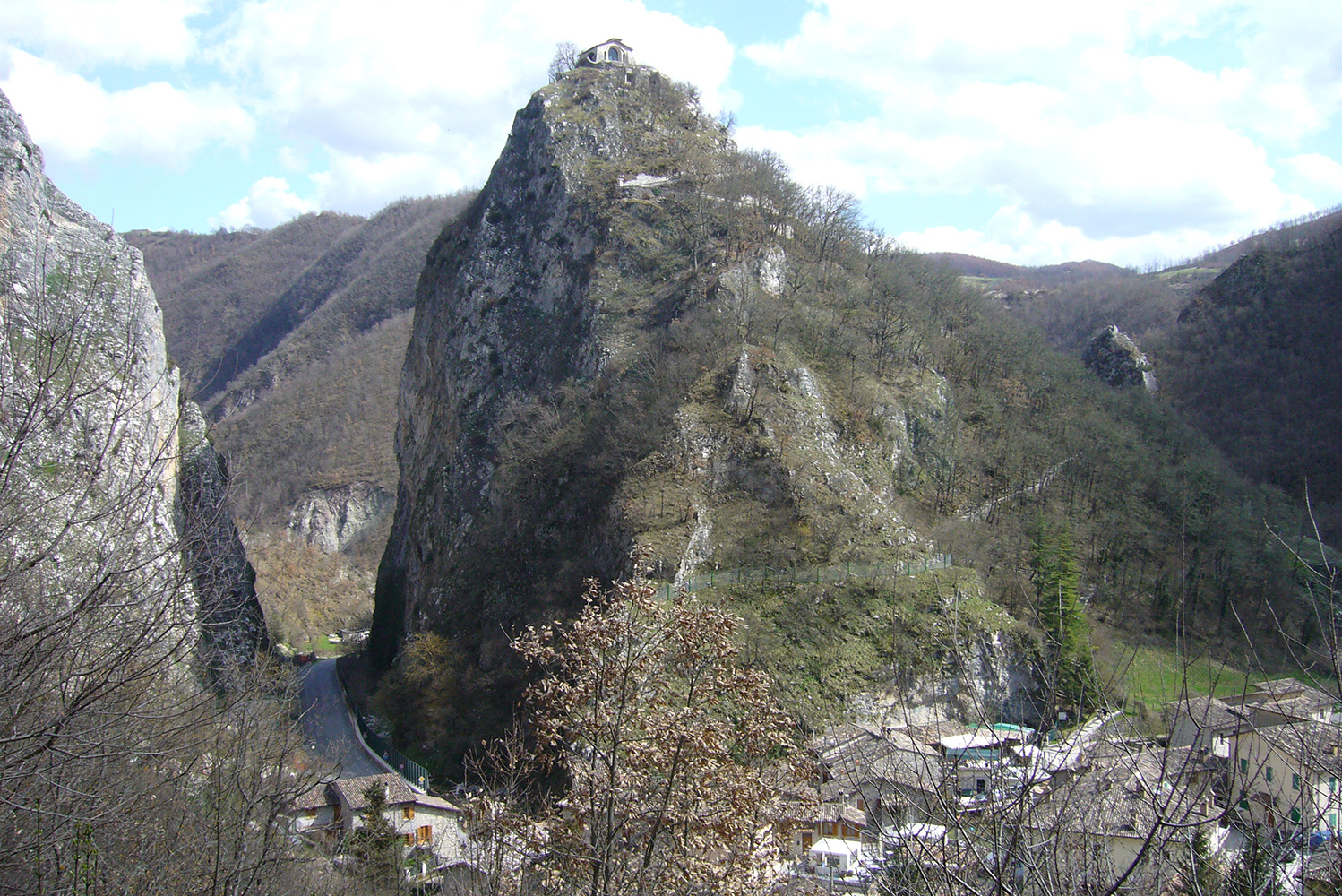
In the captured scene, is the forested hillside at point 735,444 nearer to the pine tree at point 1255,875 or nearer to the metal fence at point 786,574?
the metal fence at point 786,574

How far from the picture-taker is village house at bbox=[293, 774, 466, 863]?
22.1 metres

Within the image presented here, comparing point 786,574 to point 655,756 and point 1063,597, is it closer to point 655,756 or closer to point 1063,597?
point 1063,597

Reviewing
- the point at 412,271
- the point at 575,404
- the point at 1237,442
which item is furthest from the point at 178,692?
the point at 412,271

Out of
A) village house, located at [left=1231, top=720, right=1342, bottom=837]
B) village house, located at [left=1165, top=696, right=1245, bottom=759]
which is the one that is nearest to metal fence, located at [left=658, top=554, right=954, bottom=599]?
village house, located at [left=1165, top=696, right=1245, bottom=759]

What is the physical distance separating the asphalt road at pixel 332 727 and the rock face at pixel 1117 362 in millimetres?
57318

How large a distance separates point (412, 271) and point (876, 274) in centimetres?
9789

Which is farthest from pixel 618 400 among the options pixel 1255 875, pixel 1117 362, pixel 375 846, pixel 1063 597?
pixel 1117 362

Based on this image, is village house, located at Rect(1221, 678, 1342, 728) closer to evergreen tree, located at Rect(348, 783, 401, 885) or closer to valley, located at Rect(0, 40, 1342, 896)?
valley, located at Rect(0, 40, 1342, 896)

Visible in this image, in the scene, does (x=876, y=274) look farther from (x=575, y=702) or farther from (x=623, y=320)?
(x=575, y=702)

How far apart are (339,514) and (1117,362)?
69.9 m

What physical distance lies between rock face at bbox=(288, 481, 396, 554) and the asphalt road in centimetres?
3304

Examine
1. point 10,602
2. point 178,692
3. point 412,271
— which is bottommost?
point 178,692

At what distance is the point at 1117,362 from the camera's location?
67.1 metres

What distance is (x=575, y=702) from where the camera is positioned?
354 inches
